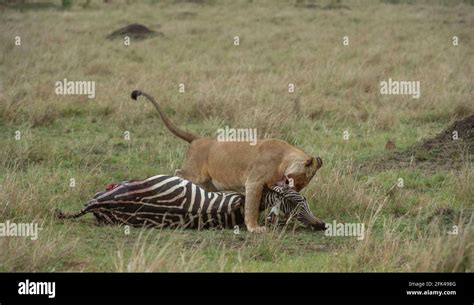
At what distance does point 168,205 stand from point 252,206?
666 millimetres

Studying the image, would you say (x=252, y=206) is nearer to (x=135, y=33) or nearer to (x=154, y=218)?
(x=154, y=218)

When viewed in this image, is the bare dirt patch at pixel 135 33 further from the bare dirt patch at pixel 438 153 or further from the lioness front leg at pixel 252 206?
the lioness front leg at pixel 252 206

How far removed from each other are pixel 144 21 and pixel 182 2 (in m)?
6.48

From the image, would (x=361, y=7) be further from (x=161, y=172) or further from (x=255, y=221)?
(x=255, y=221)

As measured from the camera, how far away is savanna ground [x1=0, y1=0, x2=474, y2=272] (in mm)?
5930

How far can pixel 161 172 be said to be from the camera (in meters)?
9.07

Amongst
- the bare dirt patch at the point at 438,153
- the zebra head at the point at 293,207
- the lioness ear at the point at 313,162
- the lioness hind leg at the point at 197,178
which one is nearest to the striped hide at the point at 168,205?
the zebra head at the point at 293,207

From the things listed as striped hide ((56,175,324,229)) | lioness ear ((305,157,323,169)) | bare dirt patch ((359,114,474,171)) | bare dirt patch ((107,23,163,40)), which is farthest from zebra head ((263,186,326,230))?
bare dirt patch ((107,23,163,40))

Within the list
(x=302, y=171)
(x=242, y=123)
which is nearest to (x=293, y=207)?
(x=302, y=171)

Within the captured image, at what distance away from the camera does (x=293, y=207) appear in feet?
22.8

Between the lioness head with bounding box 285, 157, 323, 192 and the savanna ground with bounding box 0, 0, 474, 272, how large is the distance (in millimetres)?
456
